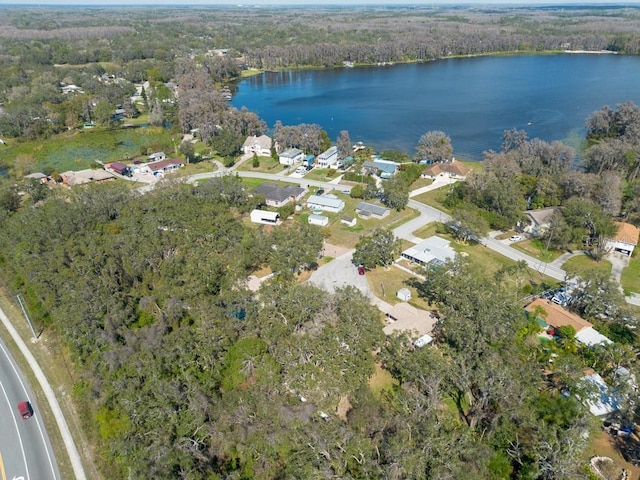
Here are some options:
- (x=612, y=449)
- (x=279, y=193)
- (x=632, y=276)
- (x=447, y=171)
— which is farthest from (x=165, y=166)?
(x=612, y=449)

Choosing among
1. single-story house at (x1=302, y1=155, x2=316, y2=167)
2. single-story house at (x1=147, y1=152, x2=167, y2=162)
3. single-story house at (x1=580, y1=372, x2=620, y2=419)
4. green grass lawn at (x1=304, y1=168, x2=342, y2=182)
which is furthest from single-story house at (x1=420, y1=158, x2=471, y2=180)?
single-story house at (x1=147, y1=152, x2=167, y2=162)

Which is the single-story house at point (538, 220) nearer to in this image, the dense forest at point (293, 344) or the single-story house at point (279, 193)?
the dense forest at point (293, 344)

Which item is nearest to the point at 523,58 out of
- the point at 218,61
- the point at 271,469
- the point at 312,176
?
the point at 218,61

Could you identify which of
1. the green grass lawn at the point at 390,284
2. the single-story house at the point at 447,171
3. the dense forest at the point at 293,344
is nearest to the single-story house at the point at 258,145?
the dense forest at the point at 293,344

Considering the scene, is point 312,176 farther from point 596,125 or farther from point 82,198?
point 596,125

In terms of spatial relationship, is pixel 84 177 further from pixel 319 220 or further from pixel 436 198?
pixel 436 198

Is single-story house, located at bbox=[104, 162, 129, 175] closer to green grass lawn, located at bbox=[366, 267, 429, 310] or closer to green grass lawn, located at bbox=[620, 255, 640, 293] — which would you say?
green grass lawn, located at bbox=[366, 267, 429, 310]

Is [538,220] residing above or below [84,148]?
above
